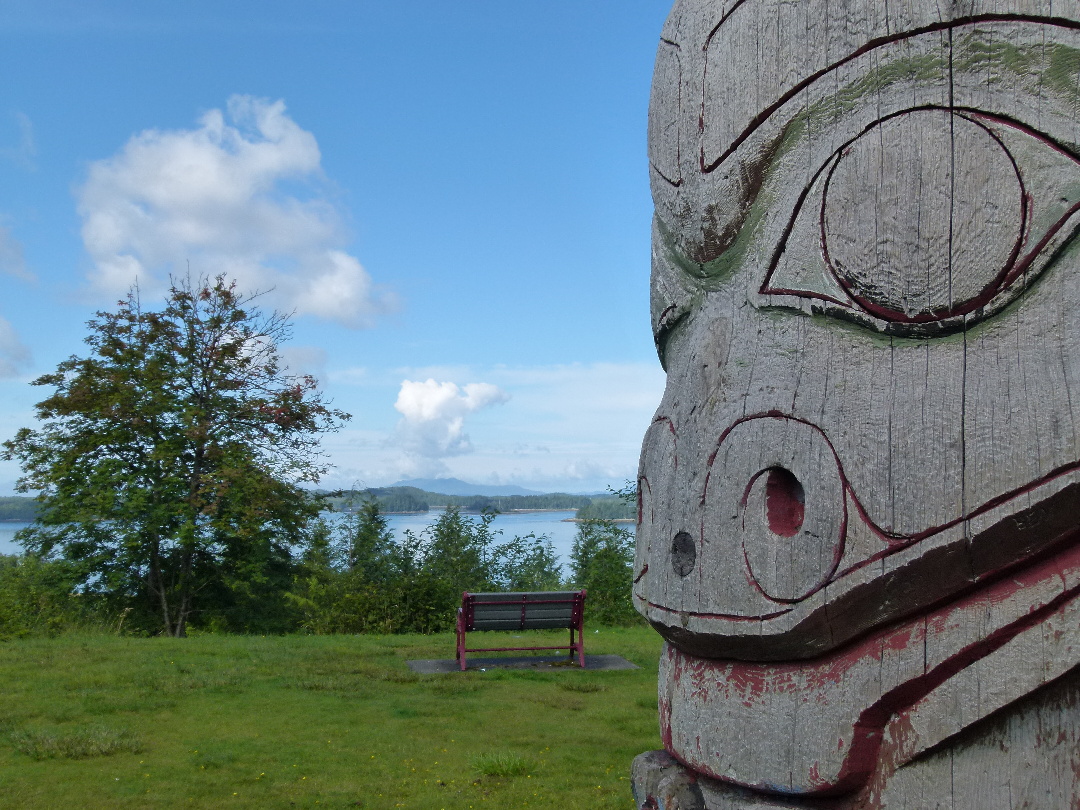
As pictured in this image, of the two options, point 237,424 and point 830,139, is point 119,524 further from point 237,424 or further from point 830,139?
point 830,139

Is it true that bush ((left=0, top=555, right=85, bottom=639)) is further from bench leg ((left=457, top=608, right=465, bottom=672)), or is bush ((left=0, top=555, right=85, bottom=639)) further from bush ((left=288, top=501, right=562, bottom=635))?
bench leg ((left=457, top=608, right=465, bottom=672))

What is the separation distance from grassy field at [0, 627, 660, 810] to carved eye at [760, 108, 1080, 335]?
13.2ft

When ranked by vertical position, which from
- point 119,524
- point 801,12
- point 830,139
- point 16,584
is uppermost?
point 801,12

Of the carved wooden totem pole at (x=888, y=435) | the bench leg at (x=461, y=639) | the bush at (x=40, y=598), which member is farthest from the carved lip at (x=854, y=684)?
the bush at (x=40, y=598)

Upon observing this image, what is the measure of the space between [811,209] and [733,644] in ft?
2.70

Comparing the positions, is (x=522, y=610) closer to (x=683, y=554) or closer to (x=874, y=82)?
(x=683, y=554)

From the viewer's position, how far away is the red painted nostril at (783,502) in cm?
162

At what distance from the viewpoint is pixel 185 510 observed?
14203mm

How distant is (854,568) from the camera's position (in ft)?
5.00

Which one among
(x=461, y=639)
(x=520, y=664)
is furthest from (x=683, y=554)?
(x=520, y=664)

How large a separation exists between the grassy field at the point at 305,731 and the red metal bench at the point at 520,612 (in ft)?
1.66

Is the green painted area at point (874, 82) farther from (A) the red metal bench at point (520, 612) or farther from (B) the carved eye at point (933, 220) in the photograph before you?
(A) the red metal bench at point (520, 612)

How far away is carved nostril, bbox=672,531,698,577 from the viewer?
1736 millimetres

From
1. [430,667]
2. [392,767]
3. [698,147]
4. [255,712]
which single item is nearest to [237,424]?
[430,667]
